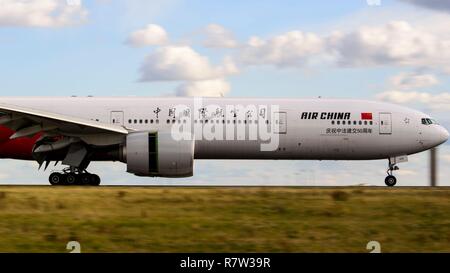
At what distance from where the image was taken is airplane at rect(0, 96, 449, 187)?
27094mm

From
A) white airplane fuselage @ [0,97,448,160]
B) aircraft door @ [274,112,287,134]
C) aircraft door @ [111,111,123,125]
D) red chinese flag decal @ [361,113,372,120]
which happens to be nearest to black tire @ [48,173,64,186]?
white airplane fuselage @ [0,97,448,160]

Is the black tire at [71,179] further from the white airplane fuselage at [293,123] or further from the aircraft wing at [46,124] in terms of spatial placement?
the white airplane fuselage at [293,123]

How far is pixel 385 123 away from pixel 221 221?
1418cm

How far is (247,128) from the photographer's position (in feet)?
90.5

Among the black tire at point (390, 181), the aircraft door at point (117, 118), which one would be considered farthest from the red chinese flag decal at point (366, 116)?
the aircraft door at point (117, 118)

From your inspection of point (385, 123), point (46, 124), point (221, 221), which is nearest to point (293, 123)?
point (385, 123)

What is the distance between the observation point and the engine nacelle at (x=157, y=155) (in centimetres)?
2403

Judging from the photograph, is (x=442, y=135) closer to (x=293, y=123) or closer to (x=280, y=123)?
(x=293, y=123)

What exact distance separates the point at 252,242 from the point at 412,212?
5.63 metres

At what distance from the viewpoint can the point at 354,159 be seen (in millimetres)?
28391

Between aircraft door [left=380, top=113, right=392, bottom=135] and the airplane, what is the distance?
3cm

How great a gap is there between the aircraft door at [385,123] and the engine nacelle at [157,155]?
27.3 ft

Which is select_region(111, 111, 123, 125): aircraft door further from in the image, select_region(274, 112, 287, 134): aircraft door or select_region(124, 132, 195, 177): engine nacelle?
select_region(274, 112, 287, 134): aircraft door
